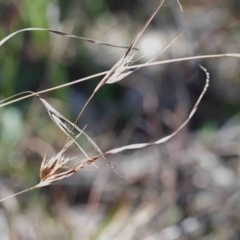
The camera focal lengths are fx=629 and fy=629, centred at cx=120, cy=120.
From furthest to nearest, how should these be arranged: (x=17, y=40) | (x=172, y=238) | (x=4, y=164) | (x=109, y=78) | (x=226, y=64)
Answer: (x=226, y=64)
(x=17, y=40)
(x=4, y=164)
(x=172, y=238)
(x=109, y=78)

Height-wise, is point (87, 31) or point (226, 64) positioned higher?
point (87, 31)

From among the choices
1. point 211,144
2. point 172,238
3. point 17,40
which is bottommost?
point 172,238

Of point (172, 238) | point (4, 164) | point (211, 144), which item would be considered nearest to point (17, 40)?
point (4, 164)

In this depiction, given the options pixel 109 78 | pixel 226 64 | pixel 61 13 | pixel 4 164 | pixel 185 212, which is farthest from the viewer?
pixel 226 64

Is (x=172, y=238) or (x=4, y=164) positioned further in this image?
(x=4, y=164)

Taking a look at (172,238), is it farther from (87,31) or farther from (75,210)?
(87,31)

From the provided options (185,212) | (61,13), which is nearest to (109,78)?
(185,212)
